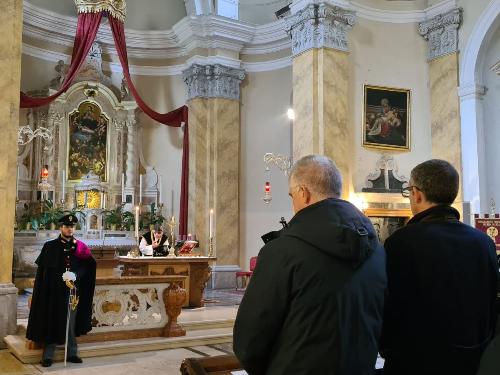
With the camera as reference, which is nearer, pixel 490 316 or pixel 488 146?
pixel 490 316

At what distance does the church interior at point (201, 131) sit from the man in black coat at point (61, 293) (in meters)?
0.30

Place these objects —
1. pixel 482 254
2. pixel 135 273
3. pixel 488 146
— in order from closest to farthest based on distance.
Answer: pixel 482 254 → pixel 135 273 → pixel 488 146

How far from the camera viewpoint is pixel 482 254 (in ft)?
7.97

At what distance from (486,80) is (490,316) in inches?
369

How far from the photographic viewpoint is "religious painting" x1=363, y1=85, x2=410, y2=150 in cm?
1114

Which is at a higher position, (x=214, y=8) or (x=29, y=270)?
(x=214, y=8)

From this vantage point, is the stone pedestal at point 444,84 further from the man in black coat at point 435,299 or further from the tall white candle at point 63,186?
the tall white candle at point 63,186

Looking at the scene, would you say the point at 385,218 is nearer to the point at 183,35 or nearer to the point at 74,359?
the point at 74,359

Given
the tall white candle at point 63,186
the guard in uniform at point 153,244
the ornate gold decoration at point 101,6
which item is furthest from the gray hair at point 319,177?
the tall white candle at point 63,186

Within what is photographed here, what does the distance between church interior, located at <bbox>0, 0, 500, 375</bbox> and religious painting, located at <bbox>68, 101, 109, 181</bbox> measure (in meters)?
0.04

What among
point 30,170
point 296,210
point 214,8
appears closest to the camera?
point 296,210

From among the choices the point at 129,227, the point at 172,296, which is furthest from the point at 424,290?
the point at 129,227

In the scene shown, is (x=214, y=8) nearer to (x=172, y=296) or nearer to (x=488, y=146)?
(x=488, y=146)

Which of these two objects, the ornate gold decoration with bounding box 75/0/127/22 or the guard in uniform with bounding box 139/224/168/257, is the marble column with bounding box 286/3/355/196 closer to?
the guard in uniform with bounding box 139/224/168/257
